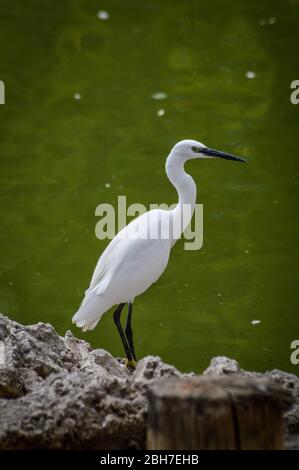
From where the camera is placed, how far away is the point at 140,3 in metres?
9.83

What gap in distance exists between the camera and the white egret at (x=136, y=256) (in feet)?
12.7

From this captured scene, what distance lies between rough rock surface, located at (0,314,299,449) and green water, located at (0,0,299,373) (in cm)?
185

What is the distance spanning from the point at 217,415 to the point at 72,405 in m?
0.56

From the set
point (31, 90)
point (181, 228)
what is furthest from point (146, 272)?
point (31, 90)

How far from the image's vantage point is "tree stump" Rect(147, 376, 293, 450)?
2.18m

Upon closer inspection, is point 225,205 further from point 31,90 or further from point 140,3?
point 140,3

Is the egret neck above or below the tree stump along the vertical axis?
above

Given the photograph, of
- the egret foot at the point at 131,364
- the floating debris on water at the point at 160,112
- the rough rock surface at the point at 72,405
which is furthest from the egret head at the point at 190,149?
the floating debris on water at the point at 160,112

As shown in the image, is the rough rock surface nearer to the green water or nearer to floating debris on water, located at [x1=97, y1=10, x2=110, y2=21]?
the green water

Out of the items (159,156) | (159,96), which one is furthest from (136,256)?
(159,96)

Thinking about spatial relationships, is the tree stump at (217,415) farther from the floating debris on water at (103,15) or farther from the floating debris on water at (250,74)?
the floating debris on water at (103,15)

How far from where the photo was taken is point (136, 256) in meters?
3.92

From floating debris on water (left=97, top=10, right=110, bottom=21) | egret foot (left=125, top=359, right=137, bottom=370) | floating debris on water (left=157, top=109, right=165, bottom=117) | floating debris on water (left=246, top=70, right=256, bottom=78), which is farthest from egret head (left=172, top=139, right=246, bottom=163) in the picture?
floating debris on water (left=97, top=10, right=110, bottom=21)

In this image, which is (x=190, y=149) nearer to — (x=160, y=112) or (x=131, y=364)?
(x=131, y=364)
